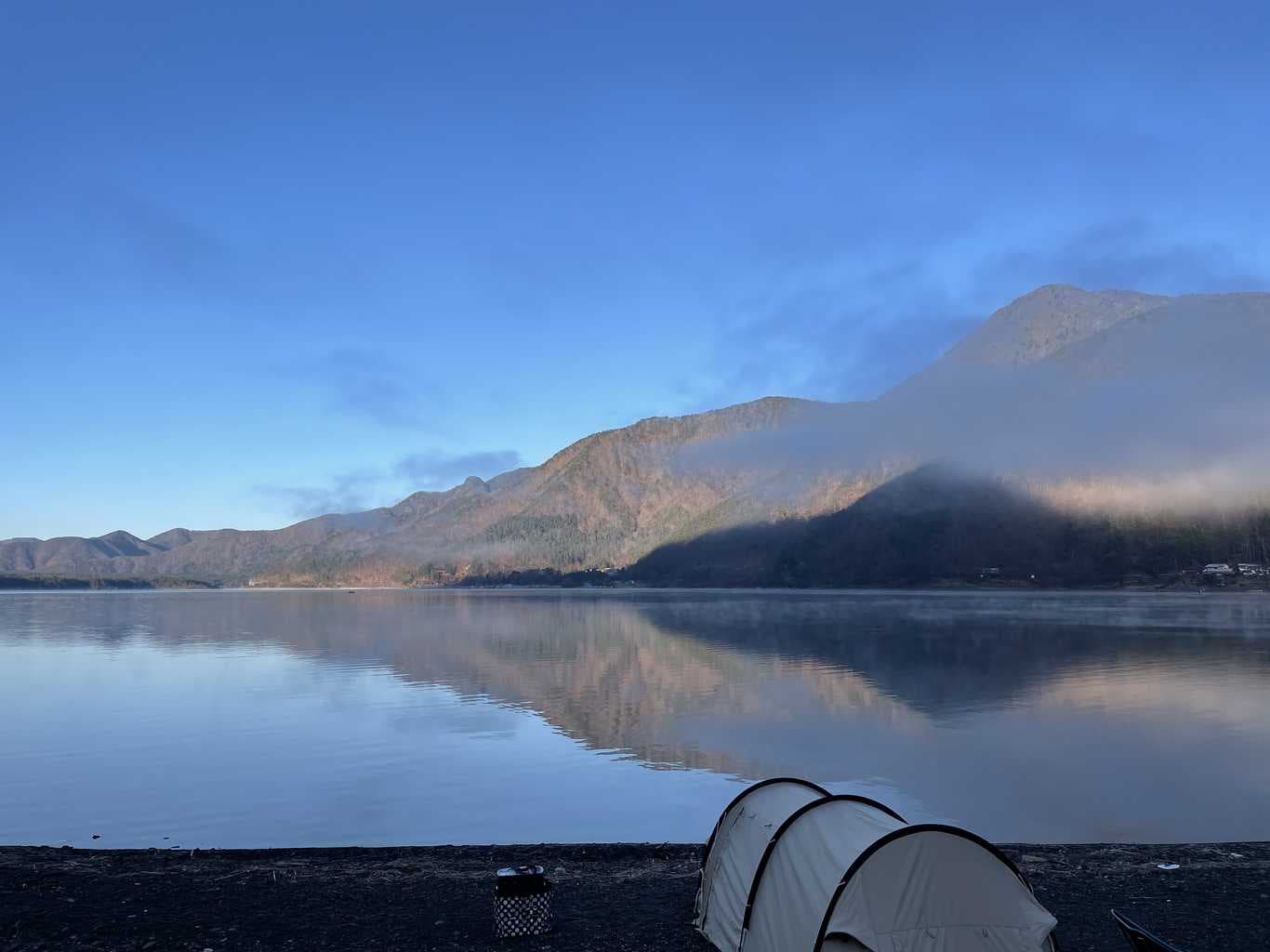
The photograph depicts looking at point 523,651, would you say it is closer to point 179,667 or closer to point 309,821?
point 179,667

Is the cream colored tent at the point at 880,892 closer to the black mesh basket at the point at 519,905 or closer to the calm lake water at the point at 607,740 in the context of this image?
the black mesh basket at the point at 519,905

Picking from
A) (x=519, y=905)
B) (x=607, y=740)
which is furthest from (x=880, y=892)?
(x=607, y=740)

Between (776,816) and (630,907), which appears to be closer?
(776,816)

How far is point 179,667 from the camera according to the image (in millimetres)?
52938

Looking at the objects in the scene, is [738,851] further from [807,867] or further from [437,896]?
[437,896]

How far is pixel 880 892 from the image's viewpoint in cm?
1042

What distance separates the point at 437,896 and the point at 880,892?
6903mm

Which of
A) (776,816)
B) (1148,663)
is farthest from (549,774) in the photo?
(1148,663)

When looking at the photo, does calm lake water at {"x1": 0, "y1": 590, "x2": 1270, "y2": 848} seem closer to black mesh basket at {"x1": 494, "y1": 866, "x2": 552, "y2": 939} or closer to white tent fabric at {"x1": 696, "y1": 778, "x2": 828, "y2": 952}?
white tent fabric at {"x1": 696, "y1": 778, "x2": 828, "y2": 952}

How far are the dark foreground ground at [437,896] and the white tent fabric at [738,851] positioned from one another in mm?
394

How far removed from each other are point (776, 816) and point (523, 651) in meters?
52.8

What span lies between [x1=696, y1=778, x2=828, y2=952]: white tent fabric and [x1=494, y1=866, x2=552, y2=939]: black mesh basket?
2.21m

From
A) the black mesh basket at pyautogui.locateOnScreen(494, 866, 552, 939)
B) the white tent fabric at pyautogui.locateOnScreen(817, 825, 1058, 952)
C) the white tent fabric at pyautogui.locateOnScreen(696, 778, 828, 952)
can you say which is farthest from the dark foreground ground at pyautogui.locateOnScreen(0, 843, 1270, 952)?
the white tent fabric at pyautogui.locateOnScreen(817, 825, 1058, 952)

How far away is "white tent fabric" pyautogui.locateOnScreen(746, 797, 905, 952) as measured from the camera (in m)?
10.8
